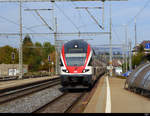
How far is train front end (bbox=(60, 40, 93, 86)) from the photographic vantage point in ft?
60.7

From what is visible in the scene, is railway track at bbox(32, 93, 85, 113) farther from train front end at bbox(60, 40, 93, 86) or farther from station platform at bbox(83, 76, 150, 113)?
train front end at bbox(60, 40, 93, 86)

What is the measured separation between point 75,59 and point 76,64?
40 cm

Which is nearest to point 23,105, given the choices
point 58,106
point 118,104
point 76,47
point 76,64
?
point 58,106

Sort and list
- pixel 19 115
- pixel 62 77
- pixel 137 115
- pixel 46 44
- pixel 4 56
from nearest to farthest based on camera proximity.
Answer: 1. pixel 137 115
2. pixel 19 115
3. pixel 62 77
4. pixel 4 56
5. pixel 46 44

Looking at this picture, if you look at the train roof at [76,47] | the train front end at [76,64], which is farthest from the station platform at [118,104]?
the train roof at [76,47]

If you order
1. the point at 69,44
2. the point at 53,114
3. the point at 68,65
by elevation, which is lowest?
the point at 53,114

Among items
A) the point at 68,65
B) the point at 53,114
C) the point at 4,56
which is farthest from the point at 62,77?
the point at 4,56

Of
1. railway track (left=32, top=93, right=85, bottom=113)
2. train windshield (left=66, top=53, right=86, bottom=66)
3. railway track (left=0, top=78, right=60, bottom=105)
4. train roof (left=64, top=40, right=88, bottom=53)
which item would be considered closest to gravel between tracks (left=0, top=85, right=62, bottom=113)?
railway track (left=32, top=93, right=85, bottom=113)

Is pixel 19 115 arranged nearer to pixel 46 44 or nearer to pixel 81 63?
pixel 81 63

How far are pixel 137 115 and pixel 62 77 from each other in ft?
30.7

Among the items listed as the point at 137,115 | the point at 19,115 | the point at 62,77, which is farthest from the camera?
the point at 62,77

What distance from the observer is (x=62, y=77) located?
732 inches

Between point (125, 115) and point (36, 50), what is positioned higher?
point (36, 50)

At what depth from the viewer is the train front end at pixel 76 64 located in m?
18.5
